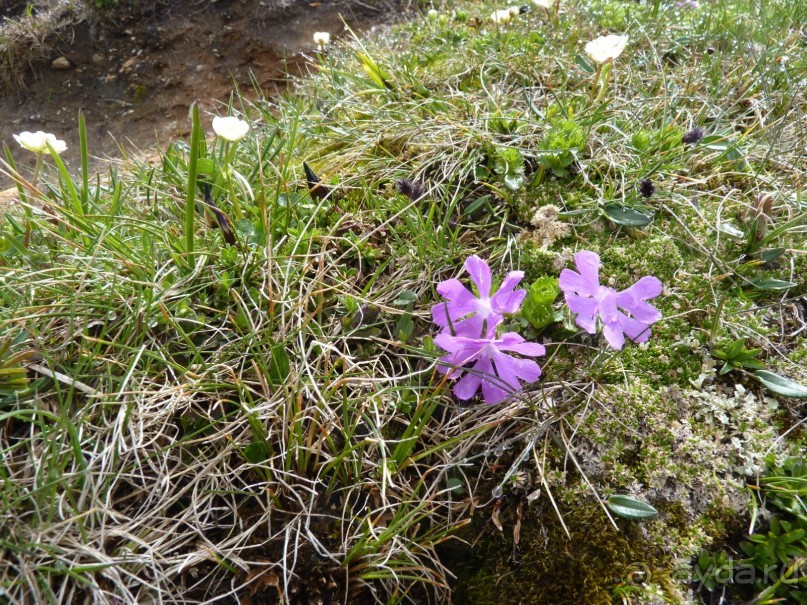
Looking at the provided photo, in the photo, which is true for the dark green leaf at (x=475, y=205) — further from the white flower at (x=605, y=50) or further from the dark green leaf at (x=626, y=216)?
the white flower at (x=605, y=50)

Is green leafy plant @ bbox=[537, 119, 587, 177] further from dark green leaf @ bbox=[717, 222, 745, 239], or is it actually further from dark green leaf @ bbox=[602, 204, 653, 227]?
dark green leaf @ bbox=[717, 222, 745, 239]

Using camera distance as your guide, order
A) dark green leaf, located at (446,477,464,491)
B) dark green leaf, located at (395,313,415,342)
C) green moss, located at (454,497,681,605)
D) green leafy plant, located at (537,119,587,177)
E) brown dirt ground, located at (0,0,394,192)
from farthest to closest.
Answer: brown dirt ground, located at (0,0,394,192) → green leafy plant, located at (537,119,587,177) → dark green leaf, located at (395,313,415,342) → dark green leaf, located at (446,477,464,491) → green moss, located at (454,497,681,605)

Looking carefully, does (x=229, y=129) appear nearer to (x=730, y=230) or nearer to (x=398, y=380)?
(x=398, y=380)

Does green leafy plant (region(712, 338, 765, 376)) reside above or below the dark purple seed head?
below

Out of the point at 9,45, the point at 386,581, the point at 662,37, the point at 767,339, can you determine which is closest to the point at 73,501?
the point at 386,581

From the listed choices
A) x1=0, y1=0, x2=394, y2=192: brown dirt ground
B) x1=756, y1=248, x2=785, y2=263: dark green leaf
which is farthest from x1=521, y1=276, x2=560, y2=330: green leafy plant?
x1=0, y1=0, x2=394, y2=192: brown dirt ground

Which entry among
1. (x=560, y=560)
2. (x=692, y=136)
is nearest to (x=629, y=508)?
(x=560, y=560)

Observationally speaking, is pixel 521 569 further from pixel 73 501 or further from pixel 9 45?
pixel 9 45
